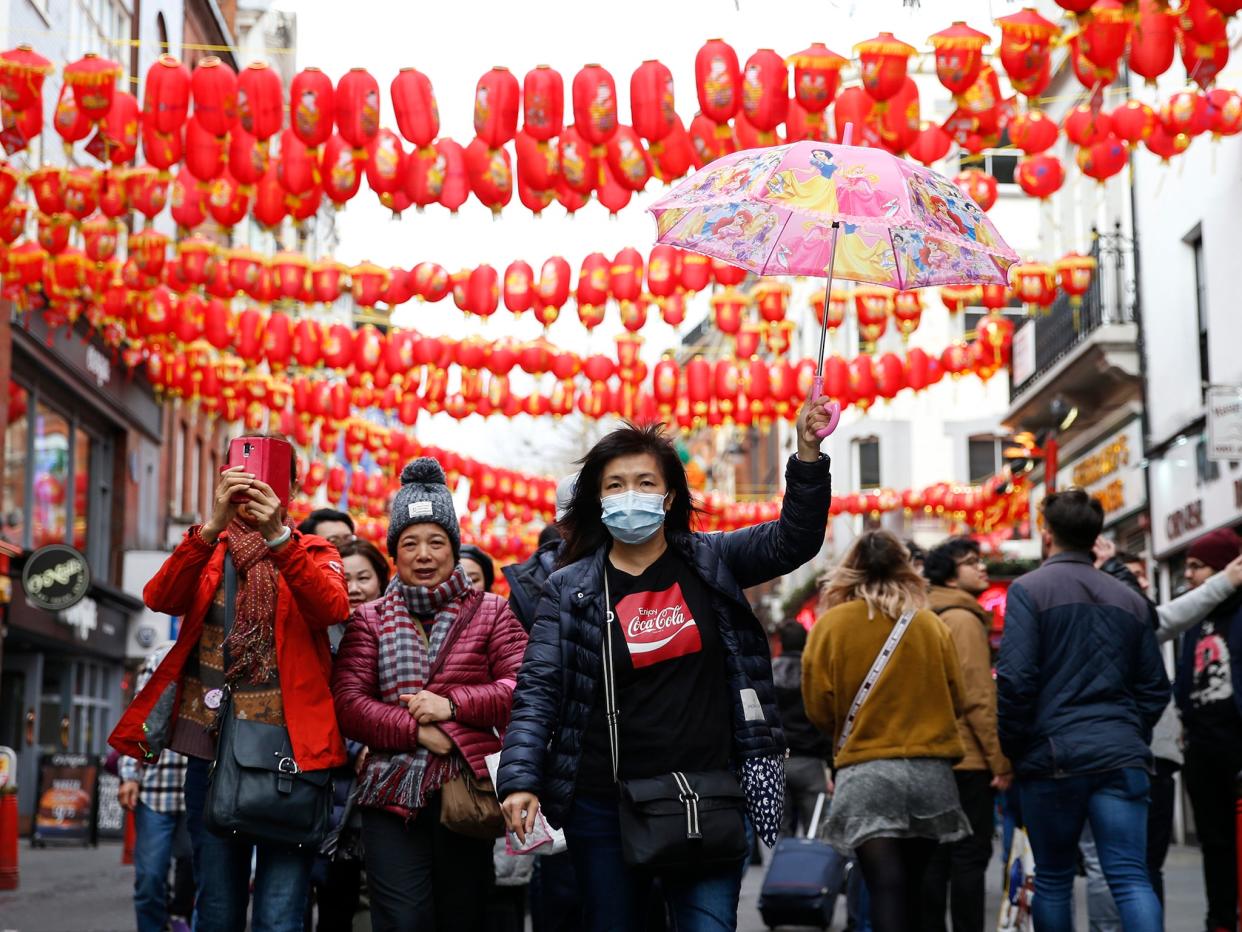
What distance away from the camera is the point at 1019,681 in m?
6.98

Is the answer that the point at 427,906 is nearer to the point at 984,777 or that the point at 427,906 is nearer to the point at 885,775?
the point at 885,775

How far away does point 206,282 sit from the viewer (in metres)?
17.1

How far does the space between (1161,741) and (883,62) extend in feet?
16.3

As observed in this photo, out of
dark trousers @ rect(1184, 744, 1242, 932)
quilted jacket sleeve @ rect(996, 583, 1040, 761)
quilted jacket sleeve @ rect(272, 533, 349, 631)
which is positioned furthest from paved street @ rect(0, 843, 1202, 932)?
quilted jacket sleeve @ rect(996, 583, 1040, 761)

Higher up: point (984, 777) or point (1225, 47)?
point (1225, 47)

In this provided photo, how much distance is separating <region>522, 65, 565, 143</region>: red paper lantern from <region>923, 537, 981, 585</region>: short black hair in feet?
16.5

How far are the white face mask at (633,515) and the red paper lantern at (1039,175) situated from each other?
9.77 m

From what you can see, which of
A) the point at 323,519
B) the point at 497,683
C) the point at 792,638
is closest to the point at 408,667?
the point at 497,683

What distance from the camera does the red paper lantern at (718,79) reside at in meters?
12.4

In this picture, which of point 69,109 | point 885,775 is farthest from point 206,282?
point 885,775

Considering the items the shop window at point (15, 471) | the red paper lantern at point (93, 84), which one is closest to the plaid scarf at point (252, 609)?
the red paper lantern at point (93, 84)

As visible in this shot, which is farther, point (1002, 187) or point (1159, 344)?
point (1002, 187)

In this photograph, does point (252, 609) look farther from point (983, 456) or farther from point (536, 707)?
point (983, 456)

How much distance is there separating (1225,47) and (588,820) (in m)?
7.82
